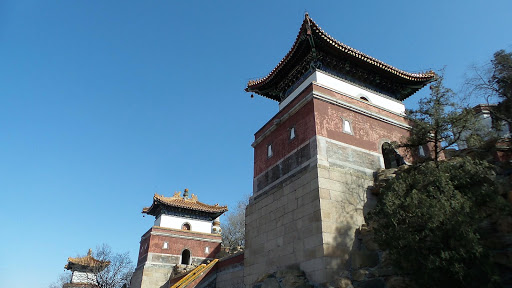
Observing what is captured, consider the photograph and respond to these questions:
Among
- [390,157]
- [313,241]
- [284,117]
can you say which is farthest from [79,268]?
[390,157]

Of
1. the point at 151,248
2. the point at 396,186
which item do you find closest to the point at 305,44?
the point at 396,186

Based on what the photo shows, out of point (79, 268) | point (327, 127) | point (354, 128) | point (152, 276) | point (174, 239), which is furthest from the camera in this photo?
point (79, 268)

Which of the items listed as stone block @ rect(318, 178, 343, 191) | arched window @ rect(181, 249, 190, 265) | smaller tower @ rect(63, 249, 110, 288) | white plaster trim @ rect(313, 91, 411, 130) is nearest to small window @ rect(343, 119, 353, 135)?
white plaster trim @ rect(313, 91, 411, 130)

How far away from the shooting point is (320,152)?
35.1ft

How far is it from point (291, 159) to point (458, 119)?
16.9 feet

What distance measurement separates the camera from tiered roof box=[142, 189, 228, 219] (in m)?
26.9

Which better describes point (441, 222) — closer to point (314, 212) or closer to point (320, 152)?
point (314, 212)

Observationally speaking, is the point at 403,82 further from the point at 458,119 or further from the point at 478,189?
the point at 478,189

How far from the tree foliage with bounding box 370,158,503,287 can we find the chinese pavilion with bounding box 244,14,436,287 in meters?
2.20

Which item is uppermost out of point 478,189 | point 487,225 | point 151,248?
point 151,248

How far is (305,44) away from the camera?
502 inches

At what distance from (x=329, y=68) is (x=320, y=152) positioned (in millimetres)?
4126

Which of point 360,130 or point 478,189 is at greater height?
point 360,130

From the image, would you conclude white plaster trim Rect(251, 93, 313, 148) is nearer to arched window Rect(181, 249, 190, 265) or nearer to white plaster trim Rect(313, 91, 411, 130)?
white plaster trim Rect(313, 91, 411, 130)
